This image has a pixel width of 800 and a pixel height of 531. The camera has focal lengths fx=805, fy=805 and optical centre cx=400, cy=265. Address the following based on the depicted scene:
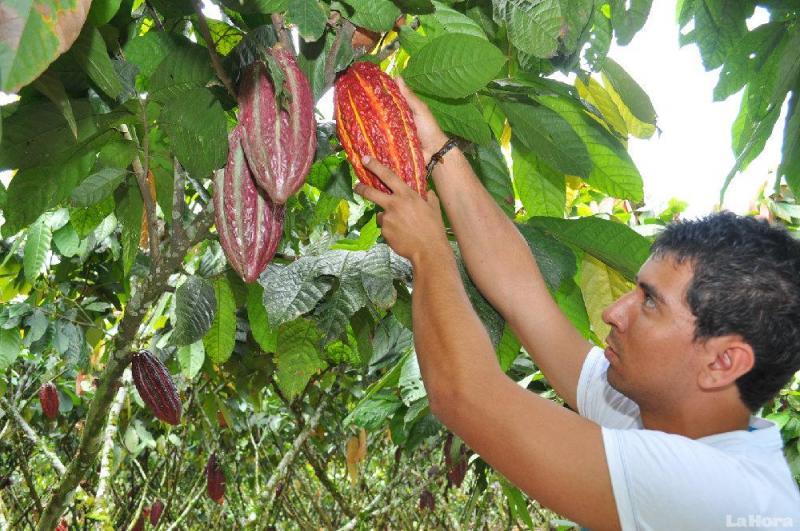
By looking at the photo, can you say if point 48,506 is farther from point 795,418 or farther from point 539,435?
point 795,418

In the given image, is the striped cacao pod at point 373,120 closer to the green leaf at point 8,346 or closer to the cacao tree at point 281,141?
the cacao tree at point 281,141

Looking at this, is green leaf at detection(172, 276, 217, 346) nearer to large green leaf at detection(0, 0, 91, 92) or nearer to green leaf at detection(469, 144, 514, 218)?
green leaf at detection(469, 144, 514, 218)

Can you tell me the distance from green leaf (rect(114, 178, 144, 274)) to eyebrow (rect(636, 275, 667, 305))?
0.77m

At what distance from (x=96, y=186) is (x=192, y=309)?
231mm

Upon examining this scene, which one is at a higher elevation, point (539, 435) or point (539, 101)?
point (539, 101)

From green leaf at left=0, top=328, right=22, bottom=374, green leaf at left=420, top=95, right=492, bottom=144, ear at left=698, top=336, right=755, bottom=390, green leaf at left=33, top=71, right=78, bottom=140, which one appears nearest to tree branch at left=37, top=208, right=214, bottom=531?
green leaf at left=420, top=95, right=492, bottom=144

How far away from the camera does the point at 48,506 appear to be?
4.29ft

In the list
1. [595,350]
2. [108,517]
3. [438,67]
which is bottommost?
[108,517]

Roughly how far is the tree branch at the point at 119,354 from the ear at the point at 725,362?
0.69 meters

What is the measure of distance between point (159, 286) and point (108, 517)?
1.80 ft

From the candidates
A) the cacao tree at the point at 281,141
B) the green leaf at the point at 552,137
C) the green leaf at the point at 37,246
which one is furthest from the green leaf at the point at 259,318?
the green leaf at the point at 37,246

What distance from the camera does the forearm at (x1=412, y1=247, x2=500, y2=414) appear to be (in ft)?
3.22

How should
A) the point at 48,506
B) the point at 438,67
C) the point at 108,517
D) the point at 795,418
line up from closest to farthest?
1. the point at 438,67
2. the point at 48,506
3. the point at 108,517
4. the point at 795,418

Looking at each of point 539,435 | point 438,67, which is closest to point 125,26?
point 438,67
